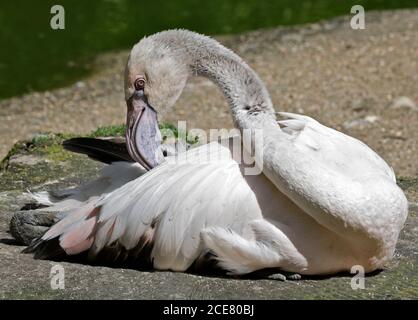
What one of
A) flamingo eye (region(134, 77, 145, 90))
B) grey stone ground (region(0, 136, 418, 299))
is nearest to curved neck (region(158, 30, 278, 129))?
flamingo eye (region(134, 77, 145, 90))

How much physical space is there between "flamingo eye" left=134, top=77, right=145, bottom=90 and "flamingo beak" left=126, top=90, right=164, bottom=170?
21 mm

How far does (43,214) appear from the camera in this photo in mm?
5195

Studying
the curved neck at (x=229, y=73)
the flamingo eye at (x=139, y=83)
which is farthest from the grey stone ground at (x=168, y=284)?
the flamingo eye at (x=139, y=83)

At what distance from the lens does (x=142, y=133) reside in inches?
202

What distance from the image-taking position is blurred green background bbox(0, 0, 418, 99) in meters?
12.5

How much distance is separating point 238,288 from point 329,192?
1.98 ft

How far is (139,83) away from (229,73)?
1.52ft

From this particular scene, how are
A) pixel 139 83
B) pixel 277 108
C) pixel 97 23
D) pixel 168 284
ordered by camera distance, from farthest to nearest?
1. pixel 97 23
2. pixel 277 108
3. pixel 139 83
4. pixel 168 284

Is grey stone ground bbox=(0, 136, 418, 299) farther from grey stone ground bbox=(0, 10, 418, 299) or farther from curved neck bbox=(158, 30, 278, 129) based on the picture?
curved neck bbox=(158, 30, 278, 129)

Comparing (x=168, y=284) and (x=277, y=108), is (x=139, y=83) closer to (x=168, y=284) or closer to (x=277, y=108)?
(x=168, y=284)

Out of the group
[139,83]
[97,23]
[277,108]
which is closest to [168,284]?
[139,83]

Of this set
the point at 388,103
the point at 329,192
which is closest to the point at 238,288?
the point at 329,192
